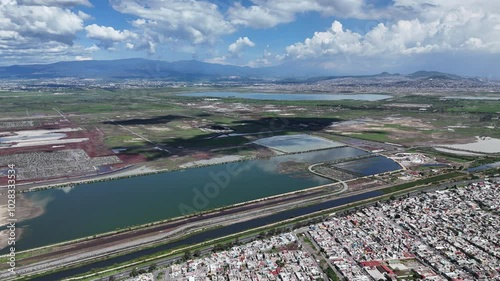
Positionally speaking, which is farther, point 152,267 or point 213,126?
point 213,126

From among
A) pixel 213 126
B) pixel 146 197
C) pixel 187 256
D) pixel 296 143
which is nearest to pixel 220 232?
pixel 187 256

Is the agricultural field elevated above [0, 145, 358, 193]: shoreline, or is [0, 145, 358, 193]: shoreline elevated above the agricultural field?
the agricultural field

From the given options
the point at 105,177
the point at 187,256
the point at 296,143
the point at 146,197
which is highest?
the point at 296,143

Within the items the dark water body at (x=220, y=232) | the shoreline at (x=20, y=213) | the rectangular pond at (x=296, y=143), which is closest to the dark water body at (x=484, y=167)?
the dark water body at (x=220, y=232)

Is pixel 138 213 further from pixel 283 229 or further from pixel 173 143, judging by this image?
pixel 173 143

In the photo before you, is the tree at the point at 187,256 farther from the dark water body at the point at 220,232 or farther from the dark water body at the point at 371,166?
the dark water body at the point at 371,166

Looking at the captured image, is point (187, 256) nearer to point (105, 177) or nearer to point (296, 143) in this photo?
point (105, 177)

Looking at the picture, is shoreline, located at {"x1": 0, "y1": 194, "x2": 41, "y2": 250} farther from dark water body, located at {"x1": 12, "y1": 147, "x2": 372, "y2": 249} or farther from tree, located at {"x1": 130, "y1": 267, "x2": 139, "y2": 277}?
tree, located at {"x1": 130, "y1": 267, "x2": 139, "y2": 277}

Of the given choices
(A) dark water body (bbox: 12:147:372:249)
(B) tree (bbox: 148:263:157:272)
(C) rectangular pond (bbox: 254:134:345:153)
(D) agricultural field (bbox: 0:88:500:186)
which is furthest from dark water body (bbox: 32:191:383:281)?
(C) rectangular pond (bbox: 254:134:345:153)
